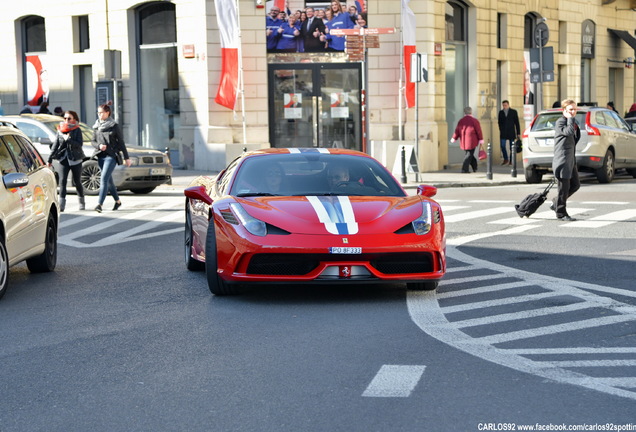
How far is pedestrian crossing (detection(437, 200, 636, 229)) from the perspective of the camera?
17312 mm

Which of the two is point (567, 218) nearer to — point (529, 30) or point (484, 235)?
point (484, 235)

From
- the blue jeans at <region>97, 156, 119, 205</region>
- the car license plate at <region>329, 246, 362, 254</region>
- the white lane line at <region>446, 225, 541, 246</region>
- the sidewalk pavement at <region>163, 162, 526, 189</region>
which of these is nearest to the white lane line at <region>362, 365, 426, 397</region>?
the car license plate at <region>329, 246, 362, 254</region>

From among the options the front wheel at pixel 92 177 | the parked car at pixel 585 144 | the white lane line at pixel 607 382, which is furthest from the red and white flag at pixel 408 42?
the white lane line at pixel 607 382

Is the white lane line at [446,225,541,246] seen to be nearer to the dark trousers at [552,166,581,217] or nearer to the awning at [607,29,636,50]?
the dark trousers at [552,166,581,217]

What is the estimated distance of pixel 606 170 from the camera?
26.4 m

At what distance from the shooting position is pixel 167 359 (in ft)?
24.3

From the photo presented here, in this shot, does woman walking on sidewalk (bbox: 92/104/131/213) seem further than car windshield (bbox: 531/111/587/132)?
No

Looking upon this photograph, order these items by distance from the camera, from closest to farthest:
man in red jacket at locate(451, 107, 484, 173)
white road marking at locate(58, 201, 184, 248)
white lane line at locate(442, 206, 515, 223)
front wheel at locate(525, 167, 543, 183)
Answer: white road marking at locate(58, 201, 184, 248) < white lane line at locate(442, 206, 515, 223) < front wheel at locate(525, 167, 543, 183) < man in red jacket at locate(451, 107, 484, 173)

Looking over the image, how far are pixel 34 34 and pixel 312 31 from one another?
34.0 feet

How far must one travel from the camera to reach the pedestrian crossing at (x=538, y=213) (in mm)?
17312

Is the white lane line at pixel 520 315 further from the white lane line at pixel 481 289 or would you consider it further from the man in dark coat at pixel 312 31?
the man in dark coat at pixel 312 31

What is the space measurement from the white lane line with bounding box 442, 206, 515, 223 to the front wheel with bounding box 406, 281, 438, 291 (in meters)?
7.42

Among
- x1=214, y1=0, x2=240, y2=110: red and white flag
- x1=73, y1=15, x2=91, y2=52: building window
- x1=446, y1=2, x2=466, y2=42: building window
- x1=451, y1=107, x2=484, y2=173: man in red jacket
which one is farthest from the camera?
x1=73, y1=15, x2=91, y2=52: building window

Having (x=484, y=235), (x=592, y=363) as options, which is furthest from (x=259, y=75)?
(x=592, y=363)
